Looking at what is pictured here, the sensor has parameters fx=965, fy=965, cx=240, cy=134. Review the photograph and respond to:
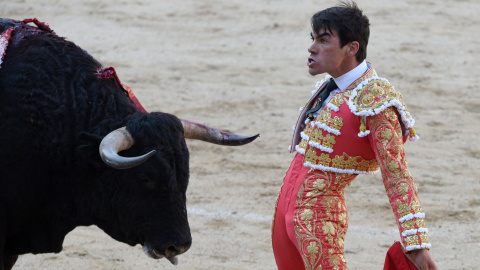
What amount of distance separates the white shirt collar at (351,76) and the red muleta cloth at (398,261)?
596 mm

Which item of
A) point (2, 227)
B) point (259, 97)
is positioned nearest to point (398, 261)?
point (2, 227)

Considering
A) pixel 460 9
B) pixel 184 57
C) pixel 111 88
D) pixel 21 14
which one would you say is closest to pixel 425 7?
pixel 460 9

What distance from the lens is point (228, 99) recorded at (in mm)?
7625

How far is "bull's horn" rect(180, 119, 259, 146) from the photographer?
401 cm

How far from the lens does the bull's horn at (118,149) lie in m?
3.53

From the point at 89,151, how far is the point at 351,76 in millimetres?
1076

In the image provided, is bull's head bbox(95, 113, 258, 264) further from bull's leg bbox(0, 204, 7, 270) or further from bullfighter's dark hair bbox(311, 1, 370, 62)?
bullfighter's dark hair bbox(311, 1, 370, 62)

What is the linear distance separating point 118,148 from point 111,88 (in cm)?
42

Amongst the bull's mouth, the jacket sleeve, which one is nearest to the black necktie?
the jacket sleeve

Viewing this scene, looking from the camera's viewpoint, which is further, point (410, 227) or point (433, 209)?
point (433, 209)

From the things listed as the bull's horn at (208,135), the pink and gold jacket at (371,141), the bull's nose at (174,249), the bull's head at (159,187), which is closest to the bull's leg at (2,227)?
the bull's head at (159,187)

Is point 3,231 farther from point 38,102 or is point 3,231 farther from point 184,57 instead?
point 184,57

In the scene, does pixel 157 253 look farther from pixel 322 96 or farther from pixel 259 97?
pixel 259 97

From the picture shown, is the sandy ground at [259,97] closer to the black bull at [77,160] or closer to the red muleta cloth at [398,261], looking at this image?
the black bull at [77,160]
